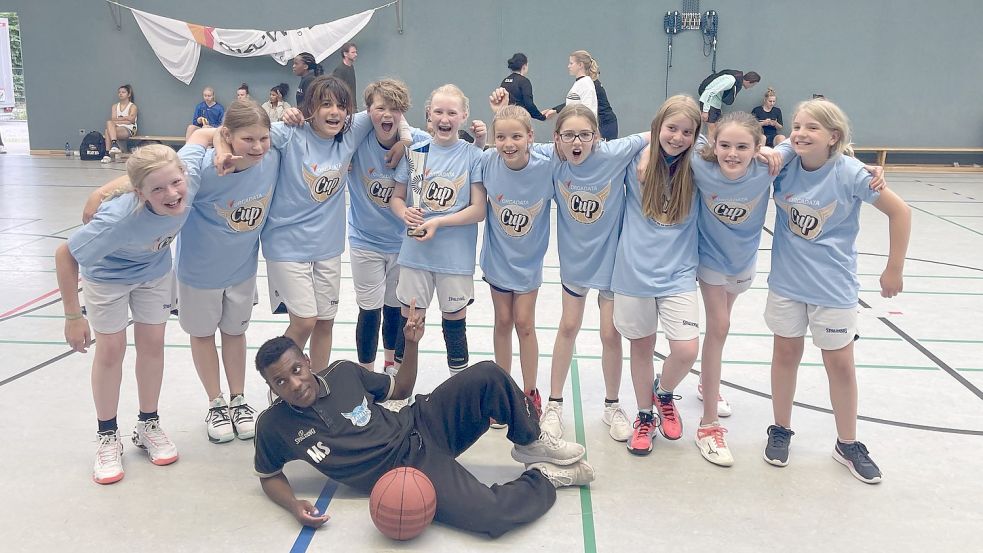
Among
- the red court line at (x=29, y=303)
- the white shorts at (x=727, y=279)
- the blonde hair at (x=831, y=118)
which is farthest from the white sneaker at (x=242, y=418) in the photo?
the blonde hair at (x=831, y=118)

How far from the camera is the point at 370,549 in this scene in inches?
107

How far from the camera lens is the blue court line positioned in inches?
107

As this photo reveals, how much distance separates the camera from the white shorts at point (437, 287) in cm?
369

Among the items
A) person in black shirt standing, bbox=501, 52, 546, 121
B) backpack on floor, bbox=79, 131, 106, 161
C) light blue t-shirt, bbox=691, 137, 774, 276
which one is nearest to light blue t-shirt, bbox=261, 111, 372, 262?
light blue t-shirt, bbox=691, 137, 774, 276

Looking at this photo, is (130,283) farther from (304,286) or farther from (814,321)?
(814,321)

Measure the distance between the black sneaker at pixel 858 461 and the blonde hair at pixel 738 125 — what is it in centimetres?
134

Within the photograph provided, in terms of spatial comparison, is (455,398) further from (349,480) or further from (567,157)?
(567,157)

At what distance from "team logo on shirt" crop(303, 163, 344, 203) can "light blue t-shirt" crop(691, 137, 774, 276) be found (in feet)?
5.28

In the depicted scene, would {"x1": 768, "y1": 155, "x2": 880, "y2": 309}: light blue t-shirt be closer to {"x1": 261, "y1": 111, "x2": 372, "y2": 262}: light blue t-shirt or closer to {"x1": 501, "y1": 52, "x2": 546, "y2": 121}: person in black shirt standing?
{"x1": 261, "y1": 111, "x2": 372, "y2": 262}: light blue t-shirt

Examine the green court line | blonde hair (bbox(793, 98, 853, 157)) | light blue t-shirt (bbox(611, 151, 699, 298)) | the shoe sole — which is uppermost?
blonde hair (bbox(793, 98, 853, 157))

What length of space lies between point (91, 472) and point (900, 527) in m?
3.18

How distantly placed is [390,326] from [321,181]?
0.95m

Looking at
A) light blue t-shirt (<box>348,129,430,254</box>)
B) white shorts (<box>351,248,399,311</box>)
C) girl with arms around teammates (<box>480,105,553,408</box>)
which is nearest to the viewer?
girl with arms around teammates (<box>480,105,553,408</box>)

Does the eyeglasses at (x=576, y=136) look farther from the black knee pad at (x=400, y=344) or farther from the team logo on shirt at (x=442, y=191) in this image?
the black knee pad at (x=400, y=344)
